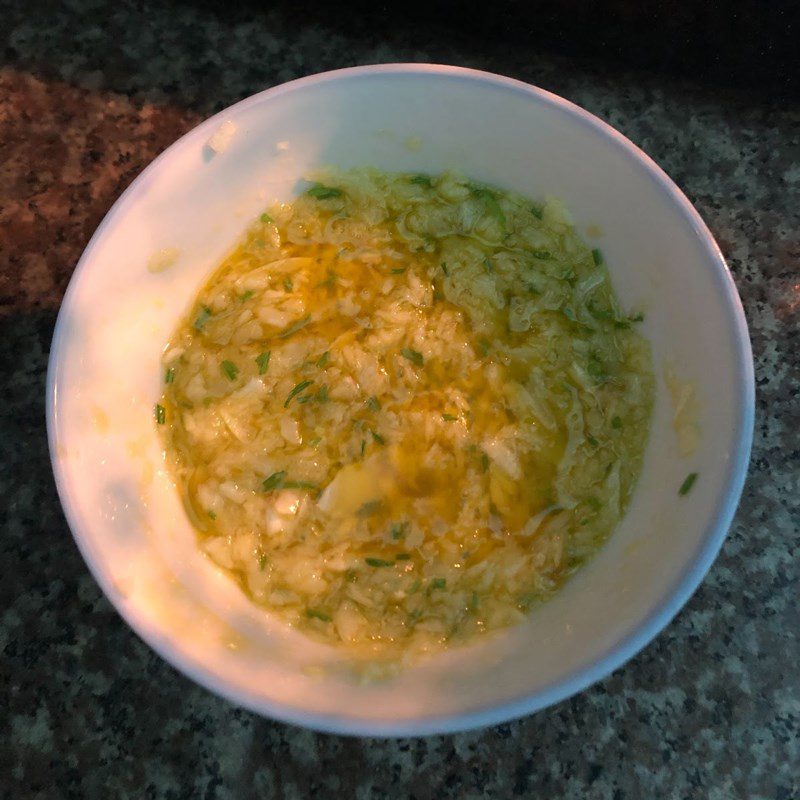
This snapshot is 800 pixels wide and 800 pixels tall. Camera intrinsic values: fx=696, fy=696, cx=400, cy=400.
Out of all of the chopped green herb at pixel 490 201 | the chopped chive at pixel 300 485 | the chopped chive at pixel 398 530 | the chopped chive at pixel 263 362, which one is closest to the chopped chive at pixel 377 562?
the chopped chive at pixel 398 530

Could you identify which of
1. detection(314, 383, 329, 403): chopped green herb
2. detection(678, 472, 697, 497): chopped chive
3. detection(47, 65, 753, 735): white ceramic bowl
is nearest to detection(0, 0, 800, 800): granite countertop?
detection(47, 65, 753, 735): white ceramic bowl

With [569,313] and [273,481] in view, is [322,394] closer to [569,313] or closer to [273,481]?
[273,481]

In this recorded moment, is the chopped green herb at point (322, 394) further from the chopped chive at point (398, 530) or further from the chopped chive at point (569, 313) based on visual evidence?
the chopped chive at point (569, 313)

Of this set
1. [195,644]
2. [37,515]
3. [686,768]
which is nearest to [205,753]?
[195,644]

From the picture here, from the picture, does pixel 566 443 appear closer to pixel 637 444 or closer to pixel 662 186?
pixel 637 444

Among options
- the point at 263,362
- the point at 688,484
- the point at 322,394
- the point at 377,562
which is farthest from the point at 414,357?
the point at 688,484
